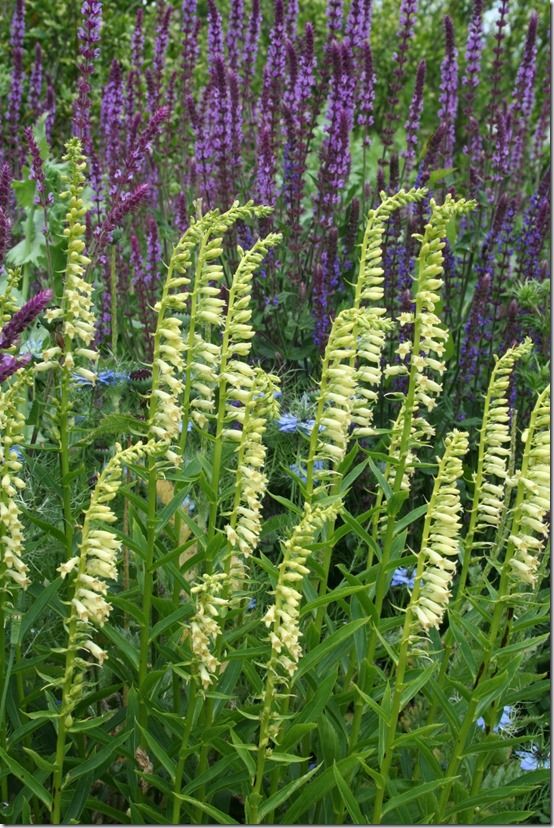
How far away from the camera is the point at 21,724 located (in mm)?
2883

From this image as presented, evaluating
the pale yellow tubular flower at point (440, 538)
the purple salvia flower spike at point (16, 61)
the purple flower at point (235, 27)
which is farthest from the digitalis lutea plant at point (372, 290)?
the purple salvia flower spike at point (16, 61)

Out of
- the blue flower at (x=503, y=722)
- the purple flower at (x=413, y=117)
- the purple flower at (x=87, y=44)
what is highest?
the purple flower at (x=87, y=44)

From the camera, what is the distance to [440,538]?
2.50 m

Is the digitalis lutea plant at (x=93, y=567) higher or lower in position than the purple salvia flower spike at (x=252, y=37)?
lower

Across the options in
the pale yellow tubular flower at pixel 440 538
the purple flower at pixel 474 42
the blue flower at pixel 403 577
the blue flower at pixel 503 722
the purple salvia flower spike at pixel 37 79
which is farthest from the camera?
the purple salvia flower spike at pixel 37 79

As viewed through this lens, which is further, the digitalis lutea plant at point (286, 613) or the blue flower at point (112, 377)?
the blue flower at point (112, 377)

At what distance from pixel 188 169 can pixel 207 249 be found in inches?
162

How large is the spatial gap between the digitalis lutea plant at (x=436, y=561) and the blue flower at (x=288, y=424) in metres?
1.48

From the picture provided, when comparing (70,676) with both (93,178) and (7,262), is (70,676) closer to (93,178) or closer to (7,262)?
(7,262)

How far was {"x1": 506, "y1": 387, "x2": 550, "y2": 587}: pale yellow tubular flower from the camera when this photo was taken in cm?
263

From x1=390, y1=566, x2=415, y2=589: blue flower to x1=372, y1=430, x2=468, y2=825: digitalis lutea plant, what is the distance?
1.37 m

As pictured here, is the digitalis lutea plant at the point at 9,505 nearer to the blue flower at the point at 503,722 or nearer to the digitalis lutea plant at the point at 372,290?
the digitalis lutea plant at the point at 372,290

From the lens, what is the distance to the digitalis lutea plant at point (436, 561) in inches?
97.3

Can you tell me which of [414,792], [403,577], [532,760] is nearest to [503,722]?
[532,760]
